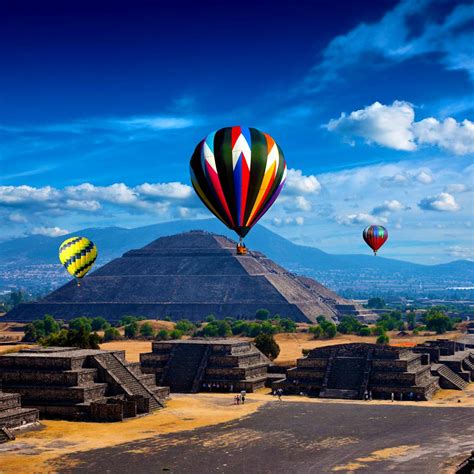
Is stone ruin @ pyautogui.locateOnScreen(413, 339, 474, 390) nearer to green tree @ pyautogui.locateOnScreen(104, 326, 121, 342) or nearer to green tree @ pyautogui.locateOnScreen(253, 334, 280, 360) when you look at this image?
green tree @ pyautogui.locateOnScreen(253, 334, 280, 360)

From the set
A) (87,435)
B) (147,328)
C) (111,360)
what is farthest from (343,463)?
(147,328)

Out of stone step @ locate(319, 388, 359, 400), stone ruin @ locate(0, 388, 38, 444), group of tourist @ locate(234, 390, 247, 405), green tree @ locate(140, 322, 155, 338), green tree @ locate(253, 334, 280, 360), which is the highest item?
green tree @ locate(140, 322, 155, 338)

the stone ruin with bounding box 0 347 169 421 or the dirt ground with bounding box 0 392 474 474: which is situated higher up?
the stone ruin with bounding box 0 347 169 421

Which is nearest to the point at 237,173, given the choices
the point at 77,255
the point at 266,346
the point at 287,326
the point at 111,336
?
the point at 266,346

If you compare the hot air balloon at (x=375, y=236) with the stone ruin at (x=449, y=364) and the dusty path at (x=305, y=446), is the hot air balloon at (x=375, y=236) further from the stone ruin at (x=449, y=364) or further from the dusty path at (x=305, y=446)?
the dusty path at (x=305, y=446)

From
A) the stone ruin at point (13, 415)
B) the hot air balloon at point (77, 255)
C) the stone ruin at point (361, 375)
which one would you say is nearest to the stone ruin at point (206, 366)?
the stone ruin at point (361, 375)

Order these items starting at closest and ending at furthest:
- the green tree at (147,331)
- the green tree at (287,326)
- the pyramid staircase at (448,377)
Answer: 1. the pyramid staircase at (448,377)
2. the green tree at (147,331)
3. the green tree at (287,326)

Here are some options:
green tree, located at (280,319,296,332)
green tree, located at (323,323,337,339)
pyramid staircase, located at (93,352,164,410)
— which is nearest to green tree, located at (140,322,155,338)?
green tree, located at (280,319,296,332)

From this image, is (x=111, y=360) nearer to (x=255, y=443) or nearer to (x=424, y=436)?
(x=255, y=443)
